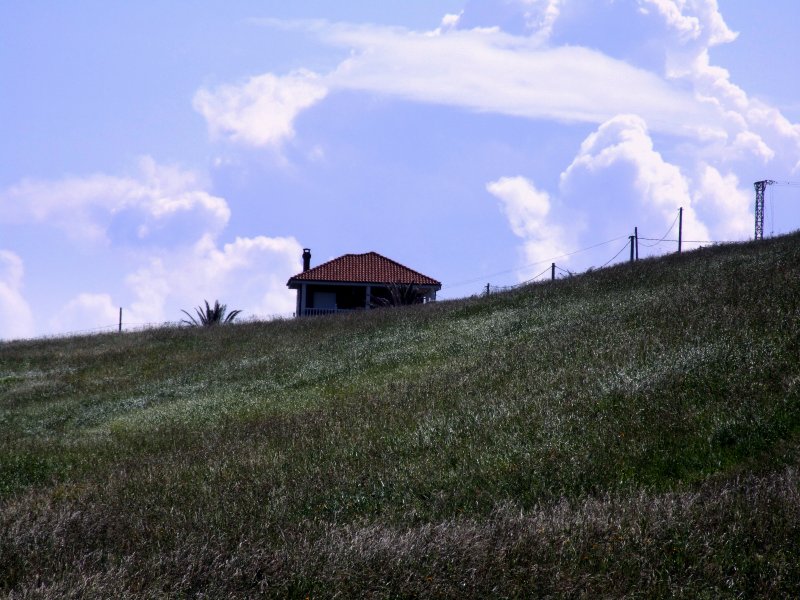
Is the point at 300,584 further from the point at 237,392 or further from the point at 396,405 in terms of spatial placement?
the point at 237,392

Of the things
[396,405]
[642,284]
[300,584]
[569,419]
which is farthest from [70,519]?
[642,284]

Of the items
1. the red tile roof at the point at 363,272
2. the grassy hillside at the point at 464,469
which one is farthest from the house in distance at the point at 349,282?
Result: the grassy hillside at the point at 464,469

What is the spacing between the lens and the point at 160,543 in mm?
6234

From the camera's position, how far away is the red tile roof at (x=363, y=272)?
51.8 metres

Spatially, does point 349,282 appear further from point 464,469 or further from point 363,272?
point 464,469

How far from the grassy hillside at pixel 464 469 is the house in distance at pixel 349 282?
31674 mm

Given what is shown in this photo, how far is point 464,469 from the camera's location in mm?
8234

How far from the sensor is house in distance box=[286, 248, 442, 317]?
5172 cm

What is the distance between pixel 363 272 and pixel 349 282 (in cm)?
173

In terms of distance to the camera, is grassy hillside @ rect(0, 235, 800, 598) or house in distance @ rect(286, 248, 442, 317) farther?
house in distance @ rect(286, 248, 442, 317)

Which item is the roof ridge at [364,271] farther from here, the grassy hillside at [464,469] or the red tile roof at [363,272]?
the grassy hillside at [464,469]

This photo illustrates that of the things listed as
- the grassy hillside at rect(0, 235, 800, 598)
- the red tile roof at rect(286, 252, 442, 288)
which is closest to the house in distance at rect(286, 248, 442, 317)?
the red tile roof at rect(286, 252, 442, 288)

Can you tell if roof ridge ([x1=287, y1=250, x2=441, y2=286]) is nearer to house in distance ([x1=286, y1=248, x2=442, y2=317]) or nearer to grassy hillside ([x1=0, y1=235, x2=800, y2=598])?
house in distance ([x1=286, y1=248, x2=442, y2=317])

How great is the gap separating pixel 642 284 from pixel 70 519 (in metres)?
17.8
